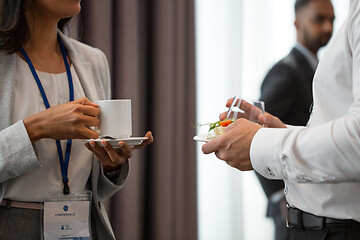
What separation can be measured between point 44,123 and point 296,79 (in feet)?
6.32

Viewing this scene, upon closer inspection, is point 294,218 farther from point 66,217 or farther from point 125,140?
point 66,217

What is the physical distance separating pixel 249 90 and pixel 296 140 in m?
2.22

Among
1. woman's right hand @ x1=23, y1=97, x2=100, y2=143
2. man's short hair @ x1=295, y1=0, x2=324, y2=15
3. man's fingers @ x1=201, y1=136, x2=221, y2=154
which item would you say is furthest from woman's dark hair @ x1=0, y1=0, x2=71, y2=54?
man's short hair @ x1=295, y1=0, x2=324, y2=15

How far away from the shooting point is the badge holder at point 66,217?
123 centimetres

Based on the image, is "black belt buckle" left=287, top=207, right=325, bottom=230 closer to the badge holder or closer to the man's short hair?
the badge holder

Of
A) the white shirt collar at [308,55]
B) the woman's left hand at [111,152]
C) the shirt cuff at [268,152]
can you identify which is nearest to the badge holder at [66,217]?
the woman's left hand at [111,152]

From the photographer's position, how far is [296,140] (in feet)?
3.06

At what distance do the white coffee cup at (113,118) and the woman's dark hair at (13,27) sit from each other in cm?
33

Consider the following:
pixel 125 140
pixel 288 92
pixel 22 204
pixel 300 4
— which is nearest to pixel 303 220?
pixel 125 140

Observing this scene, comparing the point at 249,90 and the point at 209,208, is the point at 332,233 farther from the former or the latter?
the point at 249,90

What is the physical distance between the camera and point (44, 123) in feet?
3.85

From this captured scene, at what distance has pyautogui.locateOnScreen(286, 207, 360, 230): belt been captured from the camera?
104cm

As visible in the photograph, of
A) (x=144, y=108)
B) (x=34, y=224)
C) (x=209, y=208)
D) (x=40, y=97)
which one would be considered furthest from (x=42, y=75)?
(x=209, y=208)

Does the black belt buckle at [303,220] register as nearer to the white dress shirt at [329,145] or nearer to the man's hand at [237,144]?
the white dress shirt at [329,145]
